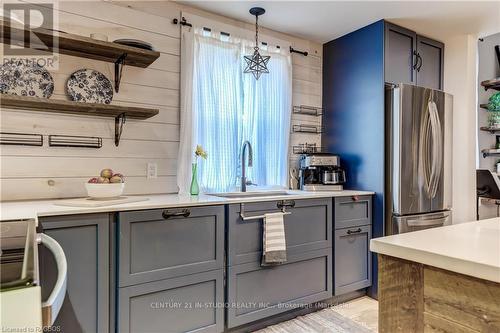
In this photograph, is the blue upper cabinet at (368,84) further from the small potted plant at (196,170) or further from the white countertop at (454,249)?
the white countertop at (454,249)

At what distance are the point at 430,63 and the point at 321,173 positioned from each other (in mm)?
1580

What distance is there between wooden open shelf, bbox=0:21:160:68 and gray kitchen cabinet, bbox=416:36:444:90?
246cm

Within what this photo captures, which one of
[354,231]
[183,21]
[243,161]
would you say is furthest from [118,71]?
[354,231]

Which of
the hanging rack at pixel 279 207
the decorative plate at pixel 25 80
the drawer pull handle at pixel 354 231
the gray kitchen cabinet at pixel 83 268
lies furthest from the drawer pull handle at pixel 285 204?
the decorative plate at pixel 25 80

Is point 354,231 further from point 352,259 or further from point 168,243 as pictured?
point 168,243

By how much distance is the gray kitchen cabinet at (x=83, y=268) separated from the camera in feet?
4.95

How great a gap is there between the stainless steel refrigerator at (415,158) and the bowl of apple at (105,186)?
2.12m

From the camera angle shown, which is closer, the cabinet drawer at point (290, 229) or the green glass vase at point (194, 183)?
the cabinet drawer at point (290, 229)

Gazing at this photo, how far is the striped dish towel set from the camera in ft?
7.02

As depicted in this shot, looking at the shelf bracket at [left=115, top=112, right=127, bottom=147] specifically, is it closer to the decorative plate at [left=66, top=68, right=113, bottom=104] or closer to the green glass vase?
the decorative plate at [left=66, top=68, right=113, bottom=104]

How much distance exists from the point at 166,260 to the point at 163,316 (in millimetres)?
309

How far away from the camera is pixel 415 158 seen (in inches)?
110

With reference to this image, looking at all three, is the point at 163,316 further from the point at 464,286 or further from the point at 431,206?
the point at 431,206

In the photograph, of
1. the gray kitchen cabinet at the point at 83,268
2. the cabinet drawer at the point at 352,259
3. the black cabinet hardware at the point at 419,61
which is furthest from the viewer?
the black cabinet hardware at the point at 419,61
